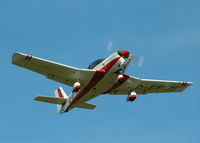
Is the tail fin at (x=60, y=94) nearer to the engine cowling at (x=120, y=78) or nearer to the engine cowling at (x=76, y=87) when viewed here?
the engine cowling at (x=76, y=87)

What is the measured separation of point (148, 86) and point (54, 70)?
27.2 feet

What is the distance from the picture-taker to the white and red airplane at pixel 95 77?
31.6 meters

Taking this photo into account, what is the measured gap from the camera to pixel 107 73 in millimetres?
32250

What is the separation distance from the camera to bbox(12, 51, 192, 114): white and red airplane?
104 ft

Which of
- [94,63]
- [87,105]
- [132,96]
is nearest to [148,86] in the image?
[132,96]

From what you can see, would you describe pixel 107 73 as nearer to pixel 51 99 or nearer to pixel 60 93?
pixel 51 99

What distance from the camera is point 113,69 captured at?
1261 inches

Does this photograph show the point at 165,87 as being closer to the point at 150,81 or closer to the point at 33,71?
the point at 150,81

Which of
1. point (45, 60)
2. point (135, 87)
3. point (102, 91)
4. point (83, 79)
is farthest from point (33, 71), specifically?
point (135, 87)

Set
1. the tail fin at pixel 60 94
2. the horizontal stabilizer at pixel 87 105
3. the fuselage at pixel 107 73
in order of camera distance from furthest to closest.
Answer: the tail fin at pixel 60 94
the horizontal stabilizer at pixel 87 105
the fuselage at pixel 107 73

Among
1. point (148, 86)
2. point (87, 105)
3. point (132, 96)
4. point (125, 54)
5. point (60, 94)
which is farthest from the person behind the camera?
point (60, 94)

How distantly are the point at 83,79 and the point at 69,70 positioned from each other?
1281mm

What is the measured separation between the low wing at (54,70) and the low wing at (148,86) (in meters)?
3.50

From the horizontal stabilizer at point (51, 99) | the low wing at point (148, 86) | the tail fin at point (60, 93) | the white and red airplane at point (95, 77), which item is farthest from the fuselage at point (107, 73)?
the tail fin at point (60, 93)
